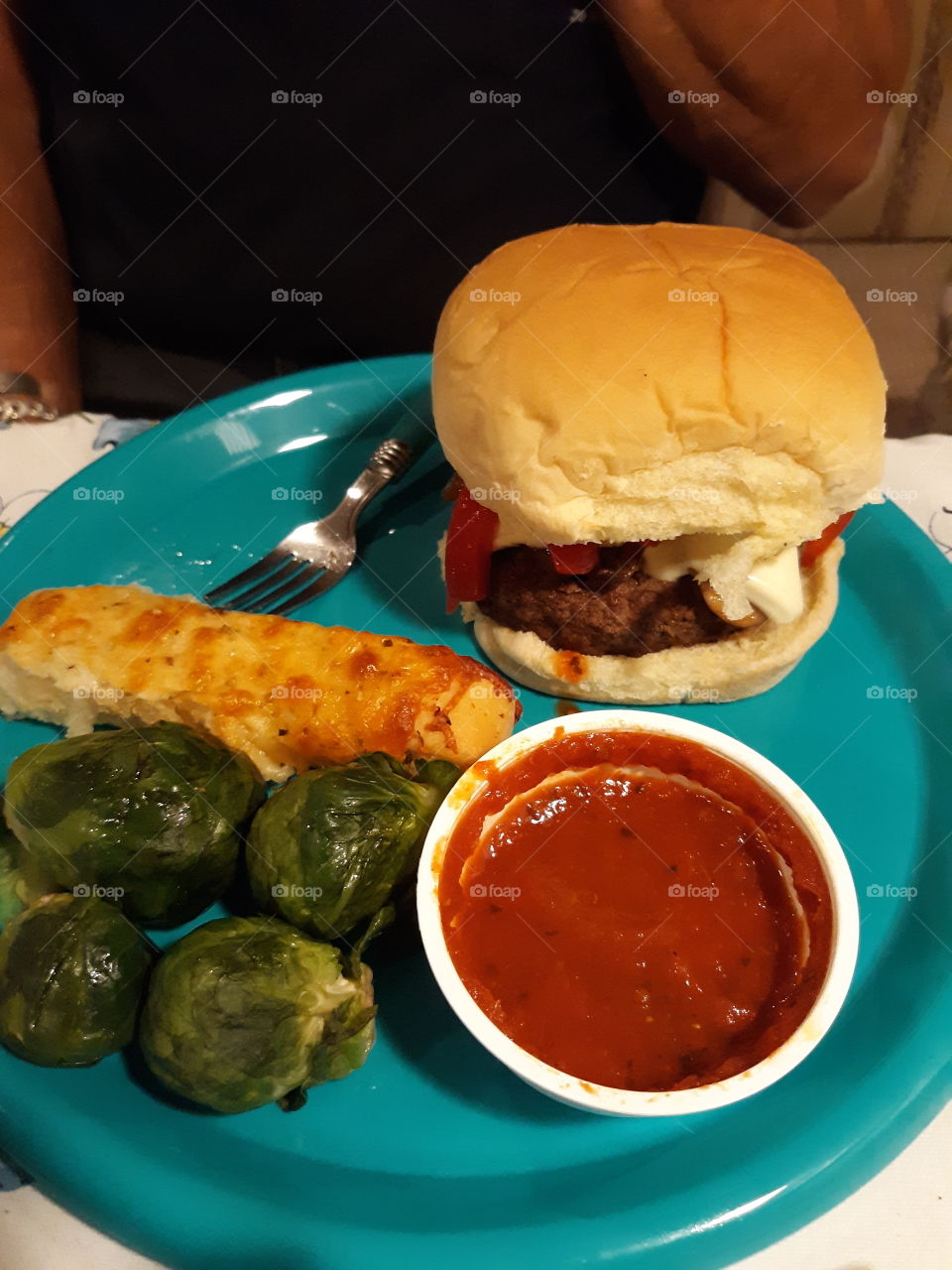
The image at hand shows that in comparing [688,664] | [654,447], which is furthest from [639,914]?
[654,447]

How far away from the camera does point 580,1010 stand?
175cm

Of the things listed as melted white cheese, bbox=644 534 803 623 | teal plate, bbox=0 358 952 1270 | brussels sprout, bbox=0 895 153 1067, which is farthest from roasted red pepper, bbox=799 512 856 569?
brussels sprout, bbox=0 895 153 1067

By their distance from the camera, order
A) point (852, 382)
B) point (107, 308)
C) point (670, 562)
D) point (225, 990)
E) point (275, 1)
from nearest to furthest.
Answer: point (225, 990), point (852, 382), point (670, 562), point (275, 1), point (107, 308)

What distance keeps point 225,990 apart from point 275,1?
3.64m

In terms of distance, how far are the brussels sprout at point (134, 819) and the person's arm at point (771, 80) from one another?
3.23m

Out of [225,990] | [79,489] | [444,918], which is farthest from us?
[79,489]

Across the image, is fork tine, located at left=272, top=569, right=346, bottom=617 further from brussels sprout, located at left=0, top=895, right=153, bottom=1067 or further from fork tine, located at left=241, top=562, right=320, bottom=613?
brussels sprout, located at left=0, top=895, right=153, bottom=1067

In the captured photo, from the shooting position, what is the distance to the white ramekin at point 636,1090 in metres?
1.63

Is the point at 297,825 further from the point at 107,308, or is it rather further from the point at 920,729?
the point at 107,308

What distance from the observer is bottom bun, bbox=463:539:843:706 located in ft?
8.47

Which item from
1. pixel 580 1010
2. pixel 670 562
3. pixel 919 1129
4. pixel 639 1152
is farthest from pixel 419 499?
pixel 919 1129

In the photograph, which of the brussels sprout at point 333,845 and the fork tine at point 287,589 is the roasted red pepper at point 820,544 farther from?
the fork tine at point 287,589

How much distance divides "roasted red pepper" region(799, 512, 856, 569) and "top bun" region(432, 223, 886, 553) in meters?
0.22

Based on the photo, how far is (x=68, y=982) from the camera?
1.75 metres
